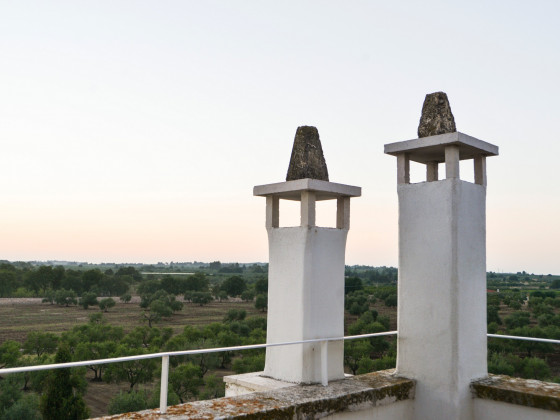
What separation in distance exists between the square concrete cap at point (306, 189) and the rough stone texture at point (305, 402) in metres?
1.61

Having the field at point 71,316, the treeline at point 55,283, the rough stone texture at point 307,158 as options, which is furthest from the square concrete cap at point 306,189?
the treeline at point 55,283

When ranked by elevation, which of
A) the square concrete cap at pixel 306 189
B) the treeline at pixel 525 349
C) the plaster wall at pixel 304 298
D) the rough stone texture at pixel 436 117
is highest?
the rough stone texture at pixel 436 117

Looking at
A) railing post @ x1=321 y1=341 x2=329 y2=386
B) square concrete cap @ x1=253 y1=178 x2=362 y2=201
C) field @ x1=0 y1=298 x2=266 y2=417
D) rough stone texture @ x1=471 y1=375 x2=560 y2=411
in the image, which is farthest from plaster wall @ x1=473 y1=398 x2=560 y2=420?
field @ x1=0 y1=298 x2=266 y2=417

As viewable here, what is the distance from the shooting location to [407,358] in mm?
4344

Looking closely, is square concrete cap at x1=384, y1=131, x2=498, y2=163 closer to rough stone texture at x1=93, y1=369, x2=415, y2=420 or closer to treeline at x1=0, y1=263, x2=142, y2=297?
rough stone texture at x1=93, y1=369, x2=415, y2=420

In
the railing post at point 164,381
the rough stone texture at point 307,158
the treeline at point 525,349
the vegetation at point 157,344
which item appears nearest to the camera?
the railing post at point 164,381

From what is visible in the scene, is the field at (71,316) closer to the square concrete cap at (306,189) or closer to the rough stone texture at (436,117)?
the square concrete cap at (306,189)

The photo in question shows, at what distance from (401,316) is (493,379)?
35.9 inches

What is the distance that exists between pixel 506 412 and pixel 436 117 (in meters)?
2.50

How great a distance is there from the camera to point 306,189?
163 inches

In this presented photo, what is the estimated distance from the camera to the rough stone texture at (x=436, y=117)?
4.27 m

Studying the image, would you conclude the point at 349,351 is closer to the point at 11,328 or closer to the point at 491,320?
the point at 491,320


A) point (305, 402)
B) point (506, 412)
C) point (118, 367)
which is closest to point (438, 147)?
point (506, 412)

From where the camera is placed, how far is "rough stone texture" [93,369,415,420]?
3.07 meters
